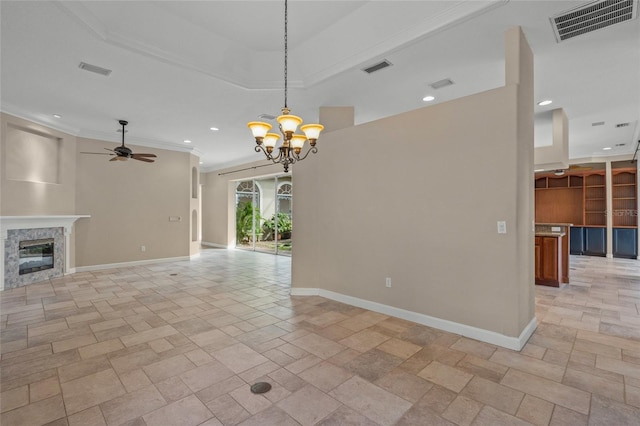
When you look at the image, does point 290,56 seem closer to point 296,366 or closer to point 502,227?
point 502,227

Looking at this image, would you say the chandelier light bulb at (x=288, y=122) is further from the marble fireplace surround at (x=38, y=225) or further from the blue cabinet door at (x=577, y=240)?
the blue cabinet door at (x=577, y=240)

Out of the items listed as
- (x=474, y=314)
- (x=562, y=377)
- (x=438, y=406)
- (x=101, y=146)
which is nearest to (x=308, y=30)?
(x=474, y=314)

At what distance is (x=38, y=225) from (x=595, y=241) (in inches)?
539

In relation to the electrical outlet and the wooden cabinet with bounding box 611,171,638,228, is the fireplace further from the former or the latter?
the wooden cabinet with bounding box 611,171,638,228

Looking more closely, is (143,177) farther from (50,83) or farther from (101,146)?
(50,83)

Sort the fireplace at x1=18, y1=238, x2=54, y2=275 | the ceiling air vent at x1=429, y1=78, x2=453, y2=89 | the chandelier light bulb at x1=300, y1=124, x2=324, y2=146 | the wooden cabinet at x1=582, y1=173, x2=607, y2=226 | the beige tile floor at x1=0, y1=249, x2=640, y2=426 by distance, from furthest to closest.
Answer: the wooden cabinet at x1=582, y1=173, x2=607, y2=226 < the fireplace at x1=18, y1=238, x2=54, y2=275 < the ceiling air vent at x1=429, y1=78, x2=453, y2=89 < the chandelier light bulb at x1=300, y1=124, x2=324, y2=146 < the beige tile floor at x1=0, y1=249, x2=640, y2=426

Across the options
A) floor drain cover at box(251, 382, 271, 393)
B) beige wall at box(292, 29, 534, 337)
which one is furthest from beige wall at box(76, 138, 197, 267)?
floor drain cover at box(251, 382, 271, 393)

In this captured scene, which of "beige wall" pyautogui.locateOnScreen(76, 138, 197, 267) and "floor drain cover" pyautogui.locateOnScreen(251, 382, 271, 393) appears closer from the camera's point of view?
"floor drain cover" pyautogui.locateOnScreen(251, 382, 271, 393)

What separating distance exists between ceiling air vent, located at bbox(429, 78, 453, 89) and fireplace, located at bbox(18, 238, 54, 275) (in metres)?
7.36

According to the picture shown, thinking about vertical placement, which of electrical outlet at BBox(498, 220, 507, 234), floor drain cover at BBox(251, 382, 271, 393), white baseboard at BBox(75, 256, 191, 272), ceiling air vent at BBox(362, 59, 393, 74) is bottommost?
floor drain cover at BBox(251, 382, 271, 393)

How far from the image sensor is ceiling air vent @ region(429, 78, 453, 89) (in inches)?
160

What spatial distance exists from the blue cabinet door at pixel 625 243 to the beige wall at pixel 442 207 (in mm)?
7994

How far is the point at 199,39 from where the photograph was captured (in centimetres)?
358

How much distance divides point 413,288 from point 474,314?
0.70 meters
